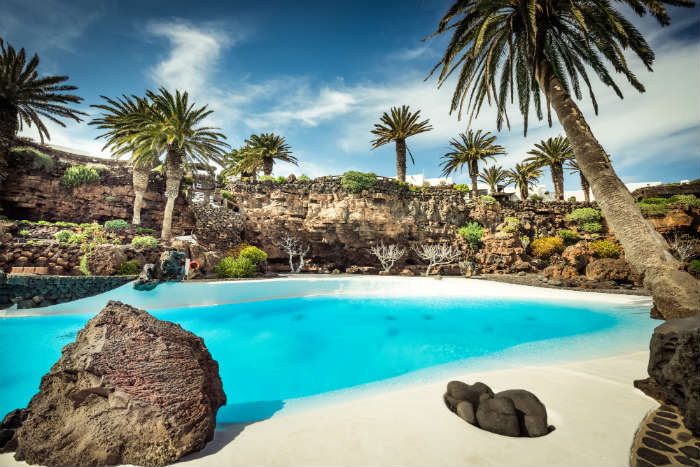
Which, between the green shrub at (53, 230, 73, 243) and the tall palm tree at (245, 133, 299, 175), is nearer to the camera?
the green shrub at (53, 230, 73, 243)

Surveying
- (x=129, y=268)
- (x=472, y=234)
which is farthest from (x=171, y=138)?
(x=472, y=234)

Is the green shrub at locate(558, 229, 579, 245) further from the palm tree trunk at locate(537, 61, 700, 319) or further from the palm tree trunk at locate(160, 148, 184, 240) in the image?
the palm tree trunk at locate(160, 148, 184, 240)

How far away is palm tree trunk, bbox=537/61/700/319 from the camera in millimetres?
5086

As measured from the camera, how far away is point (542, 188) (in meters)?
48.1

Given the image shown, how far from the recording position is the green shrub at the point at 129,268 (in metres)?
13.0

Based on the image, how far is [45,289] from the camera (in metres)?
11.0

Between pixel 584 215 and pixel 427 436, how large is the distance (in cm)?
2838

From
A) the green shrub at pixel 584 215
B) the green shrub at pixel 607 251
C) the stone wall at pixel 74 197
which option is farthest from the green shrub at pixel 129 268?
the green shrub at pixel 584 215

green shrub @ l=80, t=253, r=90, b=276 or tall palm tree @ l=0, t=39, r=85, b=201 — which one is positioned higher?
tall palm tree @ l=0, t=39, r=85, b=201

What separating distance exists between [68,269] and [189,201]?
32.4 ft

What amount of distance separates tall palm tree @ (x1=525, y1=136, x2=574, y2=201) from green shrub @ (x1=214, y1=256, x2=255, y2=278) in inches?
1265

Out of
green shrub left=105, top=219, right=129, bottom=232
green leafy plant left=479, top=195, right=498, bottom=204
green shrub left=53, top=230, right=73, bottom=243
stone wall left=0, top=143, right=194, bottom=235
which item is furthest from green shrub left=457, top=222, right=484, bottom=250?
green shrub left=53, top=230, right=73, bottom=243

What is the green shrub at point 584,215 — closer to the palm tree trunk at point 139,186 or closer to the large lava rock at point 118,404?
the large lava rock at point 118,404

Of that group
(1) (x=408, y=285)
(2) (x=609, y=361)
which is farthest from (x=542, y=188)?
(2) (x=609, y=361)
